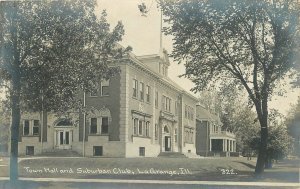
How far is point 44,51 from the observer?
1708 centimetres

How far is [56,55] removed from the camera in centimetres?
1708

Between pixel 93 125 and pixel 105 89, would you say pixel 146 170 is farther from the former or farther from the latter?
pixel 105 89

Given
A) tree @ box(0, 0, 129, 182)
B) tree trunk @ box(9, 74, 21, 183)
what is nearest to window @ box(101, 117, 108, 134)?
tree @ box(0, 0, 129, 182)

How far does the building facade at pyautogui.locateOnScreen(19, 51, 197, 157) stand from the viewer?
94.2 feet

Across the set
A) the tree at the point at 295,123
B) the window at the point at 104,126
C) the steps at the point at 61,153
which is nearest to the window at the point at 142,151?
the window at the point at 104,126

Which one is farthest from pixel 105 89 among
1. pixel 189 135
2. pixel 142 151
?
pixel 189 135

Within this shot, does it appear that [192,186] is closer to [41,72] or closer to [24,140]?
[41,72]


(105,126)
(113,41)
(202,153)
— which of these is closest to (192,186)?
(113,41)

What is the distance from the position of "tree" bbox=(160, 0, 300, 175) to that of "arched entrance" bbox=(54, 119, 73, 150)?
1206cm

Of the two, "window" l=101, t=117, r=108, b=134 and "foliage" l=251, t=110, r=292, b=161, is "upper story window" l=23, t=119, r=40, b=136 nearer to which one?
"window" l=101, t=117, r=108, b=134

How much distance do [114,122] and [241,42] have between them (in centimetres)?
1207

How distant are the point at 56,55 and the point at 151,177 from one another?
21.4ft

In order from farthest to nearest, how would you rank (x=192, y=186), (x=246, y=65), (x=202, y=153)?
(x=202, y=153) < (x=246, y=65) < (x=192, y=186)

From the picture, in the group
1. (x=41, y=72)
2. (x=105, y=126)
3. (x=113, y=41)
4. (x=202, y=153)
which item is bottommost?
(x=202, y=153)
